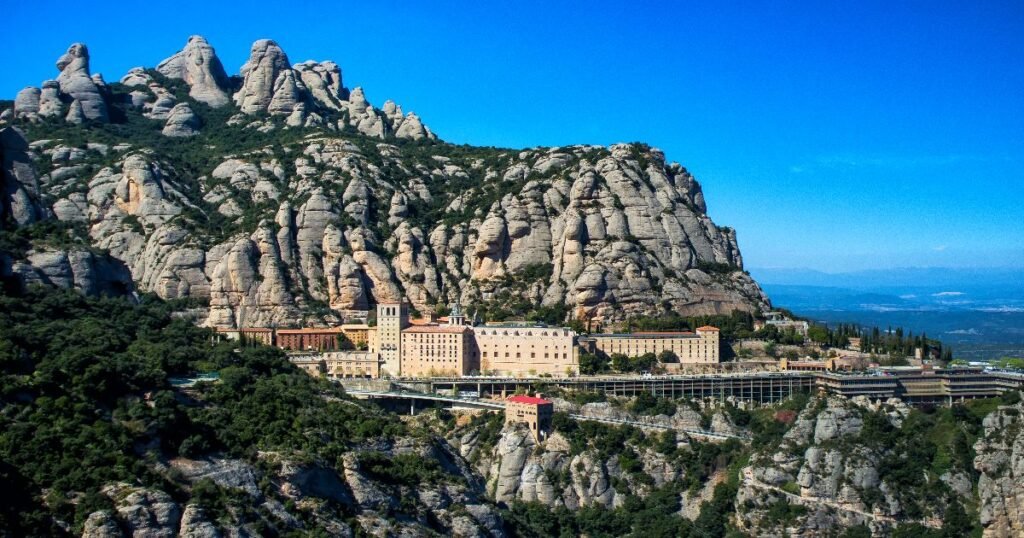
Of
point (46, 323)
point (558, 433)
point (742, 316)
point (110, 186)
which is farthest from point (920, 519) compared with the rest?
point (110, 186)

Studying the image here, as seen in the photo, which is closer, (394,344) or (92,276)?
(92,276)

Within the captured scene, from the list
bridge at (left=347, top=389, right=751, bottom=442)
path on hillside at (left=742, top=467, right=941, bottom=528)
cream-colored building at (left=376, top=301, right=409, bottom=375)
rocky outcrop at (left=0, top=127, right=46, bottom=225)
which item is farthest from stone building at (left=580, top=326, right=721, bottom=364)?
rocky outcrop at (left=0, top=127, right=46, bottom=225)

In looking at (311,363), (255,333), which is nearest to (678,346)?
(311,363)

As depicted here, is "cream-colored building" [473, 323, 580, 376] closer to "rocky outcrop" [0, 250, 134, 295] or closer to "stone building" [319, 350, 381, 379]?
"stone building" [319, 350, 381, 379]

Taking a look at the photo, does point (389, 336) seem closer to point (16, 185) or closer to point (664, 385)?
point (664, 385)

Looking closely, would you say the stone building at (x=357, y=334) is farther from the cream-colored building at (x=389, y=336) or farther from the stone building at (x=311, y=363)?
the stone building at (x=311, y=363)

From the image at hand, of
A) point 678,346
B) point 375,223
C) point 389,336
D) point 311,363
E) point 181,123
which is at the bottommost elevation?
point 311,363

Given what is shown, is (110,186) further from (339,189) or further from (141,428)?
(141,428)
